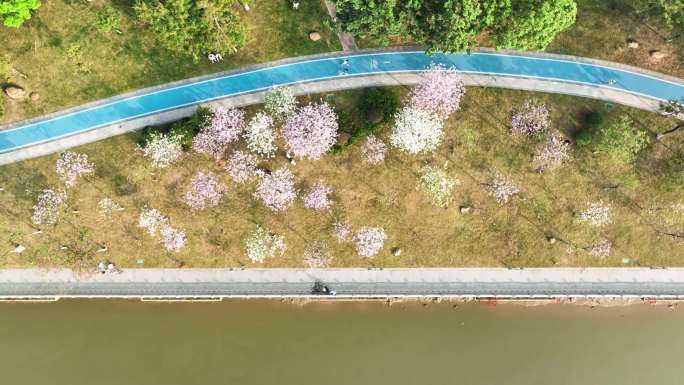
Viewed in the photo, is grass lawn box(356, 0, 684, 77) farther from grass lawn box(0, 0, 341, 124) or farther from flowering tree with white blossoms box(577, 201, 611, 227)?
flowering tree with white blossoms box(577, 201, 611, 227)

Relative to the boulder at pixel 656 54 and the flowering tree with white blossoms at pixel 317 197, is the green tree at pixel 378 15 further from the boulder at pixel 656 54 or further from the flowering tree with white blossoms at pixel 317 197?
the boulder at pixel 656 54

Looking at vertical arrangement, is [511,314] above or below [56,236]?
below

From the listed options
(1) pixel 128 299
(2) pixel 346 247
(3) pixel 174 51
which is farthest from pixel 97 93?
(2) pixel 346 247

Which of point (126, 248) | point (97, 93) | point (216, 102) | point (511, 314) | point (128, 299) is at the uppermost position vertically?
point (97, 93)

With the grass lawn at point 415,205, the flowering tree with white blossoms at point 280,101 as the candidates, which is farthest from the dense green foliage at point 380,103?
the flowering tree with white blossoms at point 280,101

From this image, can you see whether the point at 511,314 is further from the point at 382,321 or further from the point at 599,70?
the point at 599,70

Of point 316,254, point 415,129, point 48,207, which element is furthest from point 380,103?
point 48,207
